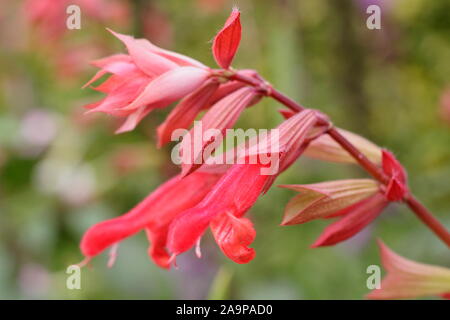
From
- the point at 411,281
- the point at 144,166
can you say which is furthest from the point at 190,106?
the point at 144,166

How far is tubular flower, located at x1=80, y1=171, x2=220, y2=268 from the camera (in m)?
0.61

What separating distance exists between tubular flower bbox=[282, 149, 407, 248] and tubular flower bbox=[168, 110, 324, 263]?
4cm

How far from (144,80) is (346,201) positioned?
21cm

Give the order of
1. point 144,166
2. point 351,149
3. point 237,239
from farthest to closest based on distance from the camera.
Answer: point 144,166 → point 351,149 → point 237,239

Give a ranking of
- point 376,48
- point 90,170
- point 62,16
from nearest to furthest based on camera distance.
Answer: point 62,16 < point 90,170 < point 376,48

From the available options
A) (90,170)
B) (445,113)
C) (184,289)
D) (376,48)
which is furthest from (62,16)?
(376,48)

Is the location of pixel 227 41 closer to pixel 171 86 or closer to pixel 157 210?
pixel 171 86

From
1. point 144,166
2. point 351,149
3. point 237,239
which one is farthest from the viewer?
point 144,166

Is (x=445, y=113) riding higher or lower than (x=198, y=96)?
higher

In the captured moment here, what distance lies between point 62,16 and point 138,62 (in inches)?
40.7

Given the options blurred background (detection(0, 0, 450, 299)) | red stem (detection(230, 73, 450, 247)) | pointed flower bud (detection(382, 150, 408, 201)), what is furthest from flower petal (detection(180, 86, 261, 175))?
blurred background (detection(0, 0, 450, 299))

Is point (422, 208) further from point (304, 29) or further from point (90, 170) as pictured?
point (304, 29)

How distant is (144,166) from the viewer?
4.95 feet

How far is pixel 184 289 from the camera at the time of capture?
1419 mm
